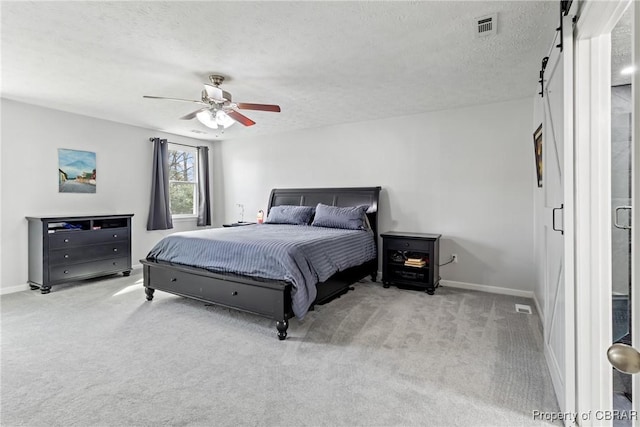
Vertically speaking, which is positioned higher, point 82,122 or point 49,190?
point 82,122

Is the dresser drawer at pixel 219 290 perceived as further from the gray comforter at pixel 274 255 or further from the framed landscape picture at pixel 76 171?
the framed landscape picture at pixel 76 171

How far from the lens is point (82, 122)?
15.2 ft

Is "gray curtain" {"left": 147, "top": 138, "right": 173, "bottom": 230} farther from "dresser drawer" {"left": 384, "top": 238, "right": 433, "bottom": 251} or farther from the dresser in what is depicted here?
"dresser drawer" {"left": 384, "top": 238, "right": 433, "bottom": 251}

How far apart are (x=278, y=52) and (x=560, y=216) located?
94.7 inches

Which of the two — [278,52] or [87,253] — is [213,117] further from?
[87,253]

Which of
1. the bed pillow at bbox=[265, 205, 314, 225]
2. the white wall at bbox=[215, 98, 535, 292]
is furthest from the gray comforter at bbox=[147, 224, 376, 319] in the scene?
the white wall at bbox=[215, 98, 535, 292]

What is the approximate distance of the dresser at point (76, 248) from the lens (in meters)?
4.01

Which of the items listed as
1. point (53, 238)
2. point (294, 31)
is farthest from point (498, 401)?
point (53, 238)

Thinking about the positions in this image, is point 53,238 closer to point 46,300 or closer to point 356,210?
point 46,300

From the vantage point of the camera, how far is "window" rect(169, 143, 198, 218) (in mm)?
6074

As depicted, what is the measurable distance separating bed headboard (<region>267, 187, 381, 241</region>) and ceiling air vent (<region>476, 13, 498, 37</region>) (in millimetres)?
2577

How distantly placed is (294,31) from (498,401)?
9.17 feet

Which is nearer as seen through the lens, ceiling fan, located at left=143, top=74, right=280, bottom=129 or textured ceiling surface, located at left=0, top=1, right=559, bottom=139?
textured ceiling surface, located at left=0, top=1, right=559, bottom=139

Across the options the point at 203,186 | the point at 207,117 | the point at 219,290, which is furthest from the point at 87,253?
the point at 207,117
